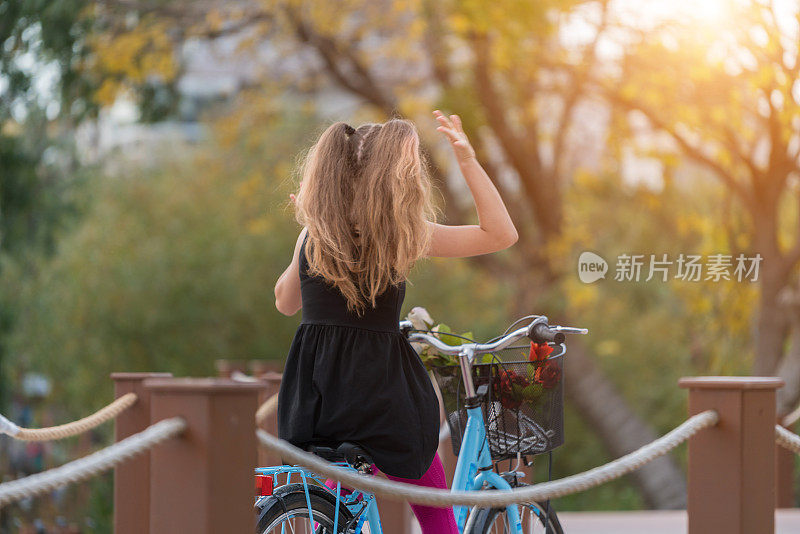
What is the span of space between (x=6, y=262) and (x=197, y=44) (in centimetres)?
324

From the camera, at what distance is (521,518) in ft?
10.5

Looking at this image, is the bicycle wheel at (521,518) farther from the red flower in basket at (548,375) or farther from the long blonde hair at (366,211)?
the long blonde hair at (366,211)

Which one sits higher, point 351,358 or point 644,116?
point 644,116

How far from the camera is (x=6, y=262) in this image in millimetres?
11273

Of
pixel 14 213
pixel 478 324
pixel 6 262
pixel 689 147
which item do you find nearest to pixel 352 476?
pixel 689 147

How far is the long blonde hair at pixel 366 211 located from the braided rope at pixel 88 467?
659 millimetres

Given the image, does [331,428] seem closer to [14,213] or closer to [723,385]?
[723,385]

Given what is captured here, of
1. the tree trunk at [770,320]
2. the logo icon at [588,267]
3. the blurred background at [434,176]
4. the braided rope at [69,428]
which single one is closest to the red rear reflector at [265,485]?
the braided rope at [69,428]

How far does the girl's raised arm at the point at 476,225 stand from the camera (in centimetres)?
286

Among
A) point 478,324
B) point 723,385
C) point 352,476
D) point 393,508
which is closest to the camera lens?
point 352,476

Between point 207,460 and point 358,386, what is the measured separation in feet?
1.86

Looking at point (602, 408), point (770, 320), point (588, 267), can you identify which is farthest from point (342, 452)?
point (588, 267)

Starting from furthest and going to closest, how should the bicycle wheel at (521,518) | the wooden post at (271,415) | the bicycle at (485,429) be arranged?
the wooden post at (271,415) → the bicycle wheel at (521,518) → the bicycle at (485,429)

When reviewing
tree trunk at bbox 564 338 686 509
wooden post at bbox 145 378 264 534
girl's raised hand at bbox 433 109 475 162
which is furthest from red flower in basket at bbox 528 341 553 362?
tree trunk at bbox 564 338 686 509
